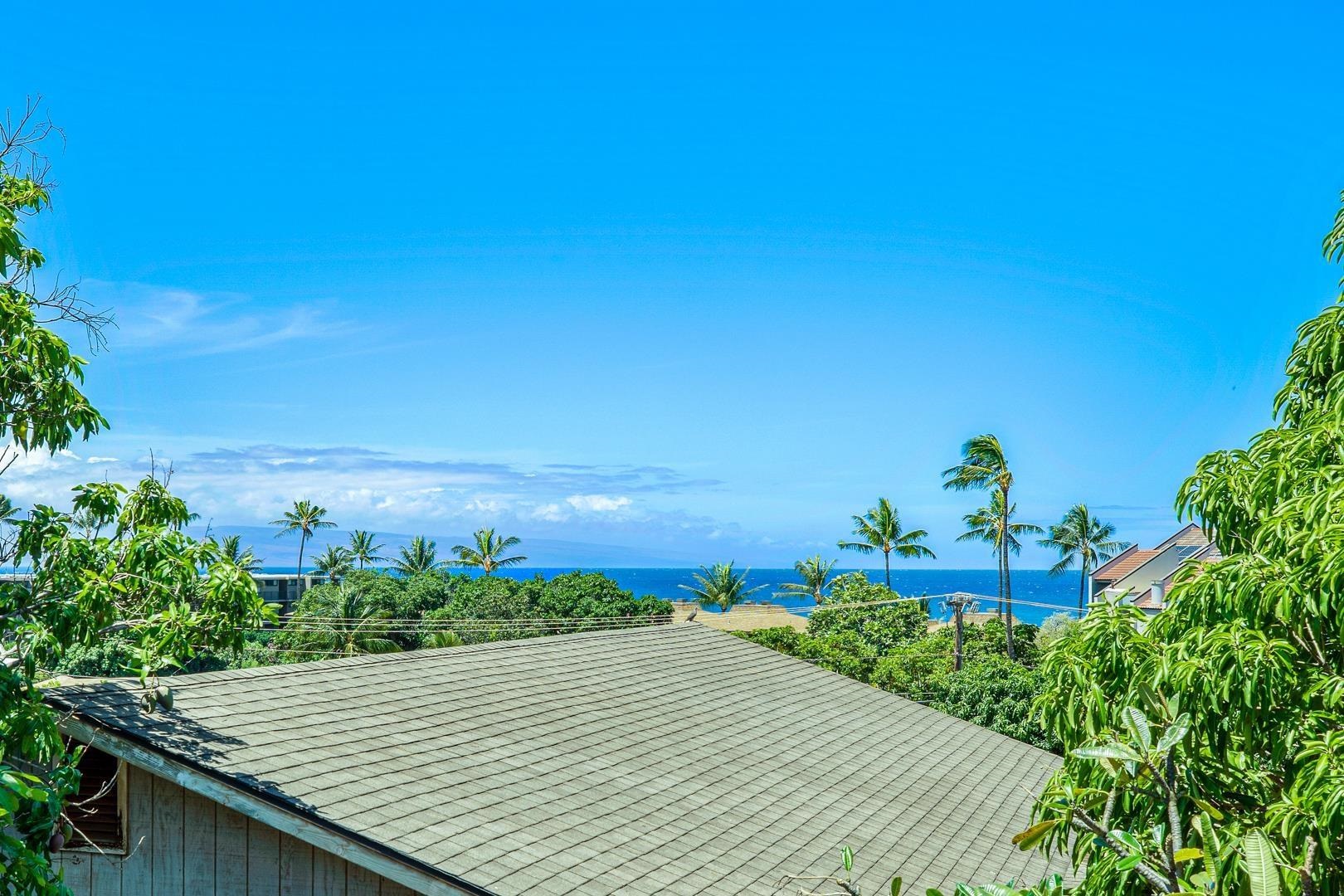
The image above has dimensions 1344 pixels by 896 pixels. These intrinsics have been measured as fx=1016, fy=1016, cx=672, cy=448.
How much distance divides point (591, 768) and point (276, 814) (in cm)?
437

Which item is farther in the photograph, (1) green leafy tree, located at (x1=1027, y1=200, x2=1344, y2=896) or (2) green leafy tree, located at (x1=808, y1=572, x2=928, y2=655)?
(2) green leafy tree, located at (x1=808, y1=572, x2=928, y2=655)

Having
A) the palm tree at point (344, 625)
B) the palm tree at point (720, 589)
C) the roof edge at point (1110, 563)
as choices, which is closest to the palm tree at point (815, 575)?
the palm tree at point (720, 589)

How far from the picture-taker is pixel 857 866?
1098 cm

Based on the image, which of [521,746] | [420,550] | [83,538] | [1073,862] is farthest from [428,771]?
[420,550]

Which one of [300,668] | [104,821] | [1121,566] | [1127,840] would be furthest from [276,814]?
[1121,566]

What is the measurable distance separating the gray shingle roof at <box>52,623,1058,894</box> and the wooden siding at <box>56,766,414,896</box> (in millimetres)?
442

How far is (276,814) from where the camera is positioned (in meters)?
8.53

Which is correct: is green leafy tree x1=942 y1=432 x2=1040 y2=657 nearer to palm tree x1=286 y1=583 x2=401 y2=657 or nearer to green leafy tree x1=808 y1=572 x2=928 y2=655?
green leafy tree x1=808 y1=572 x2=928 y2=655

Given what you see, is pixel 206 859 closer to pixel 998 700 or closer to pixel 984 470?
pixel 998 700

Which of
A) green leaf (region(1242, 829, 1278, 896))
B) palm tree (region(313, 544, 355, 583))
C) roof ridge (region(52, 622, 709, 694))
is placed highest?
green leaf (region(1242, 829, 1278, 896))

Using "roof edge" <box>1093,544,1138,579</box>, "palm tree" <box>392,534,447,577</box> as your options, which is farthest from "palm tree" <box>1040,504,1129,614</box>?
"palm tree" <box>392,534,447,577</box>

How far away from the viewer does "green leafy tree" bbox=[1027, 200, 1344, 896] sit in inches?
218

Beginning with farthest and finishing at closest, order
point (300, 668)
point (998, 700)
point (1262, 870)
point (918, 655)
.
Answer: point (918, 655) → point (998, 700) → point (300, 668) → point (1262, 870)

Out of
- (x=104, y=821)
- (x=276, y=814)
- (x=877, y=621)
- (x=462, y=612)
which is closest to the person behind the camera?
(x=276, y=814)
